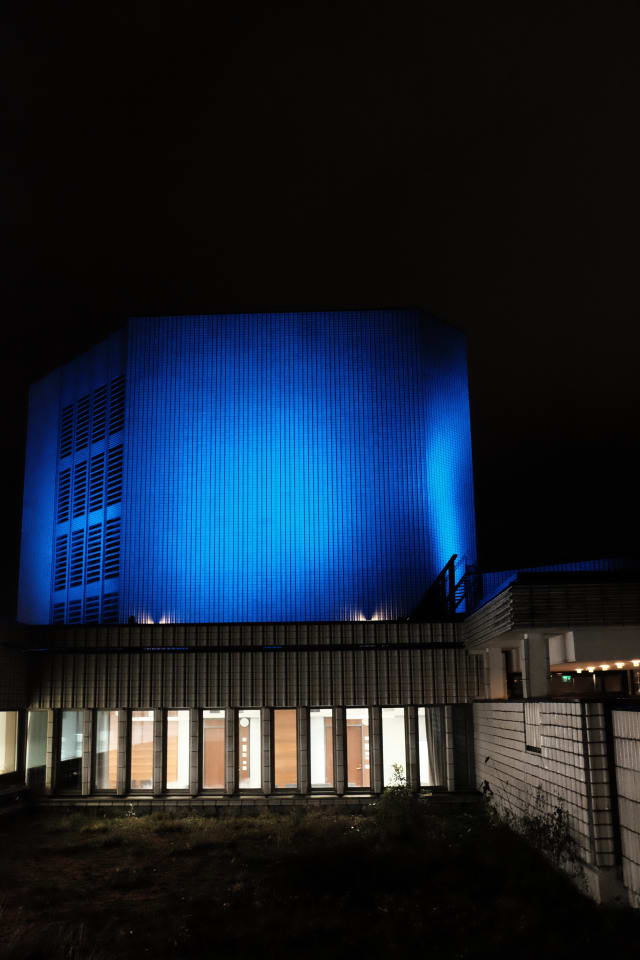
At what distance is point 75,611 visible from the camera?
37.5 m

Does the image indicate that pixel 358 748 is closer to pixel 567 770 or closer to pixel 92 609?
pixel 567 770

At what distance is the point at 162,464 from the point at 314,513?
6.63m

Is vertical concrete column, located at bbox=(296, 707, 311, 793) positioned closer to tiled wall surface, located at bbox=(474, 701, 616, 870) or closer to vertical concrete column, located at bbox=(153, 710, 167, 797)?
vertical concrete column, located at bbox=(153, 710, 167, 797)

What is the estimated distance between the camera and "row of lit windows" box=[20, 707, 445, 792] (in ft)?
89.4

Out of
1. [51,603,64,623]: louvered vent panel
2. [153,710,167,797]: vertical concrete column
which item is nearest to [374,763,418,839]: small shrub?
[153,710,167,797]: vertical concrete column

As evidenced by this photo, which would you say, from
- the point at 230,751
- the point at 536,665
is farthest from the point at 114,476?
the point at 536,665

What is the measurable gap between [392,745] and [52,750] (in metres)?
11.3

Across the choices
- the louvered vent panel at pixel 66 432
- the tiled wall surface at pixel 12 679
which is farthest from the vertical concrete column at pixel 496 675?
the louvered vent panel at pixel 66 432

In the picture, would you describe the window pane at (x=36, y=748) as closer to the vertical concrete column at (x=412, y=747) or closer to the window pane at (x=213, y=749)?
the window pane at (x=213, y=749)

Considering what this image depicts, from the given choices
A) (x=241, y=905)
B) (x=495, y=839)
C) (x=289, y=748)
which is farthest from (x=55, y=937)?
(x=289, y=748)

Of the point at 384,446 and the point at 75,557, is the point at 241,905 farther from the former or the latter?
the point at 75,557

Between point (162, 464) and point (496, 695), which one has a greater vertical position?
point (162, 464)

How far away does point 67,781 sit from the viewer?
2797 cm

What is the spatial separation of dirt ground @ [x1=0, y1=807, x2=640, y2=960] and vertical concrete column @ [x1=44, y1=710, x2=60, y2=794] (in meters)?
4.56
